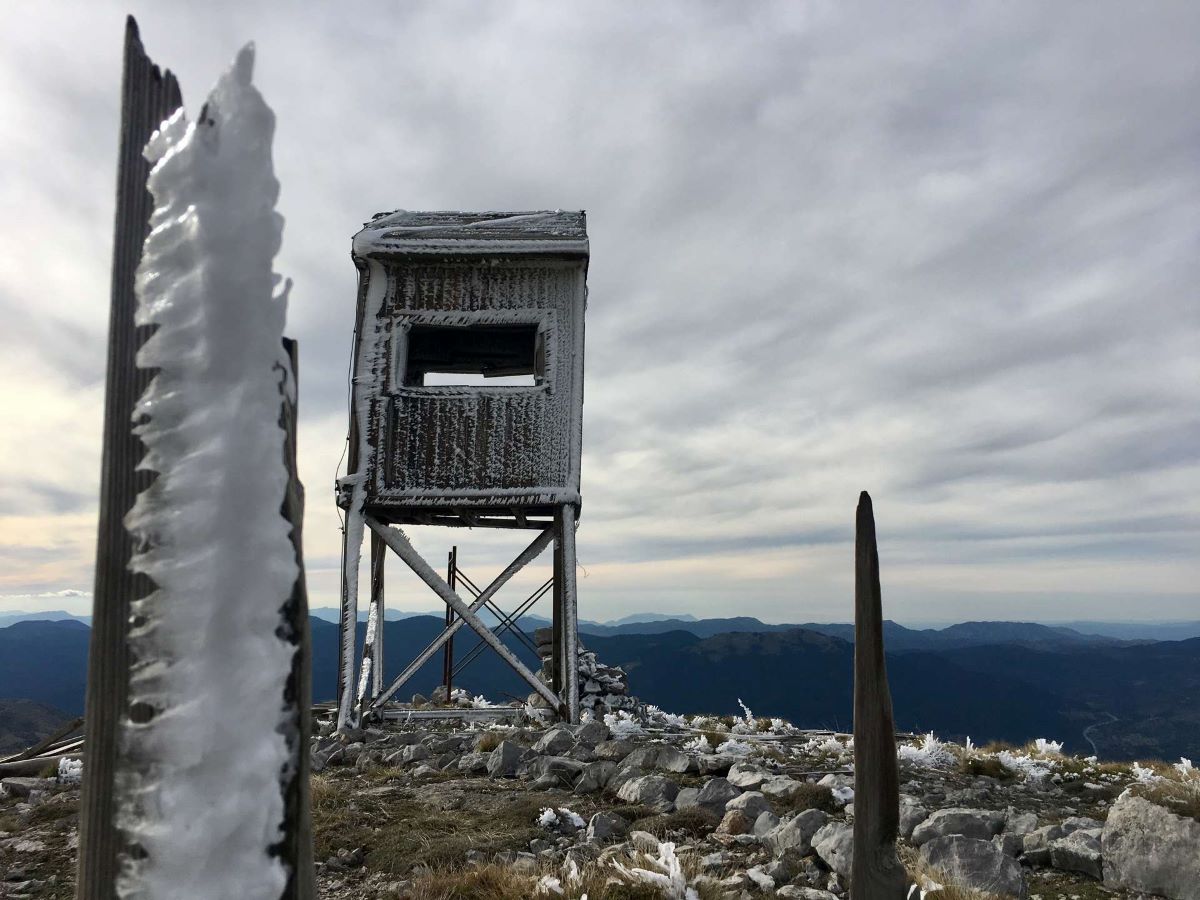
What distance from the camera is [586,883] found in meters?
3.67

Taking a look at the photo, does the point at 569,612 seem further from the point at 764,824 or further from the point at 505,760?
the point at 764,824

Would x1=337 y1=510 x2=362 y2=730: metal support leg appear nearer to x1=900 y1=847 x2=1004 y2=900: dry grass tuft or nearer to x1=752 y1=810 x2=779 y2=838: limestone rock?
x1=752 y1=810 x2=779 y2=838: limestone rock

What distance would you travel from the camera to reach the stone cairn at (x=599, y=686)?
12.9m

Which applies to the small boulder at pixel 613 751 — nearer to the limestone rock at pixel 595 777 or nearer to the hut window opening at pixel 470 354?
the limestone rock at pixel 595 777

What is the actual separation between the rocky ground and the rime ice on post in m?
2.70

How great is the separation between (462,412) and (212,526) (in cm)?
873

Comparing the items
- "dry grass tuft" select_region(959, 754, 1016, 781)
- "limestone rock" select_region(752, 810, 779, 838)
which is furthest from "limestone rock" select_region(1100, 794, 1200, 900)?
"dry grass tuft" select_region(959, 754, 1016, 781)

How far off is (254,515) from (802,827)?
4.44m

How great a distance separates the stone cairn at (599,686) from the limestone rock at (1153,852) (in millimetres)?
8803

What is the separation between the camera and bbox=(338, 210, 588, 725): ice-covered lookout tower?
991 cm

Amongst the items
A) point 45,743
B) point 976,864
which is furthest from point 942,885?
point 45,743

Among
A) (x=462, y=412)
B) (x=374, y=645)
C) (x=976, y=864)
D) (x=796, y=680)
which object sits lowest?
(x=796, y=680)

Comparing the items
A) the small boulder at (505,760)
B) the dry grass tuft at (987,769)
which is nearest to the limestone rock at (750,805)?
the small boulder at (505,760)

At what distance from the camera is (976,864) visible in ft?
13.5
